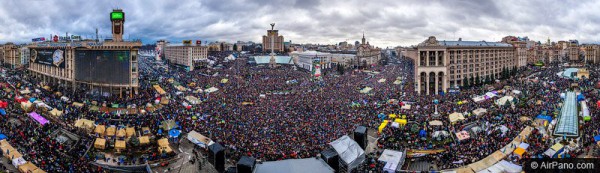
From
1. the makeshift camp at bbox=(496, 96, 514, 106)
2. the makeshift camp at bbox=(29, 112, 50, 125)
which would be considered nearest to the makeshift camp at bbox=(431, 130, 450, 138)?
the makeshift camp at bbox=(496, 96, 514, 106)

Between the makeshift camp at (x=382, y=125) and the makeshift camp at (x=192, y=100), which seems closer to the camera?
the makeshift camp at (x=382, y=125)

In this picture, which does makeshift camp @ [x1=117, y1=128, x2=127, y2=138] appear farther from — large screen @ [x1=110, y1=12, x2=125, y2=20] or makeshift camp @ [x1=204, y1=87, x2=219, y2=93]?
large screen @ [x1=110, y1=12, x2=125, y2=20]

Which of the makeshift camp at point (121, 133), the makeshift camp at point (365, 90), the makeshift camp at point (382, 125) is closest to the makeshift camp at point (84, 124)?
the makeshift camp at point (121, 133)

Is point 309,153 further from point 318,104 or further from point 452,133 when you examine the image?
Result: point 318,104

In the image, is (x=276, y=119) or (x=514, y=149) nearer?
(x=514, y=149)

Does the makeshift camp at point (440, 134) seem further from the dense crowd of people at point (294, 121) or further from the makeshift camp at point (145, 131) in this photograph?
the makeshift camp at point (145, 131)

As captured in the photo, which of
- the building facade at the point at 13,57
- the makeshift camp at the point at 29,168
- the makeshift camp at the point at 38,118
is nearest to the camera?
the makeshift camp at the point at 29,168

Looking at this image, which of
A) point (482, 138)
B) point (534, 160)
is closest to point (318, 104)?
point (482, 138)
